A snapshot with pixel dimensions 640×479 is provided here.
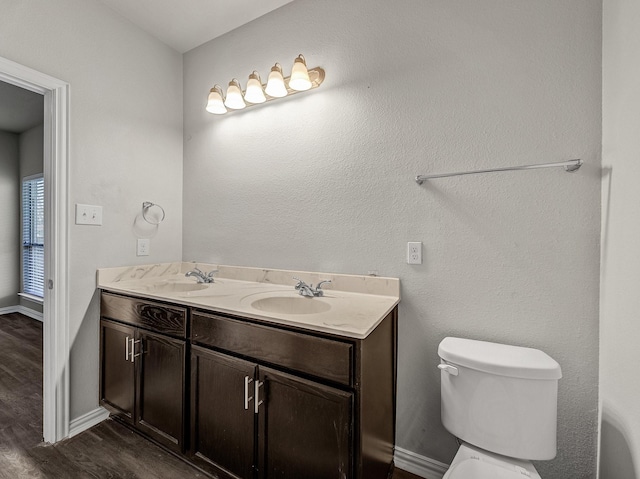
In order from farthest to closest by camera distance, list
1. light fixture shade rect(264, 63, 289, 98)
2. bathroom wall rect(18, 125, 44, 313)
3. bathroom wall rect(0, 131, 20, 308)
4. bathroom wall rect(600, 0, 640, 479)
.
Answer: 1. bathroom wall rect(0, 131, 20, 308)
2. bathroom wall rect(18, 125, 44, 313)
3. light fixture shade rect(264, 63, 289, 98)
4. bathroom wall rect(600, 0, 640, 479)

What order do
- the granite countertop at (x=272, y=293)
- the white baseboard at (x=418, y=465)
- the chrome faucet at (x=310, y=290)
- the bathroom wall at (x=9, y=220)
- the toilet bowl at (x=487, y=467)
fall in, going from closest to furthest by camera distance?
the toilet bowl at (x=487, y=467) < the granite countertop at (x=272, y=293) < the white baseboard at (x=418, y=465) < the chrome faucet at (x=310, y=290) < the bathroom wall at (x=9, y=220)

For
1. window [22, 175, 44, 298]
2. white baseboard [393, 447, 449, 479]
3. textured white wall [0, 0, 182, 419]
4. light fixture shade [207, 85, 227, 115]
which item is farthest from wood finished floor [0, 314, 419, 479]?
window [22, 175, 44, 298]

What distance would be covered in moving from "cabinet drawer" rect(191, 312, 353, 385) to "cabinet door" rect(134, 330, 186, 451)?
0.65 ft

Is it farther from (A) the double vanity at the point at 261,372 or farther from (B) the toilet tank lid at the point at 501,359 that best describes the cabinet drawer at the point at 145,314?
(B) the toilet tank lid at the point at 501,359

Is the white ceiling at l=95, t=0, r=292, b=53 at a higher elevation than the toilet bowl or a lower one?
higher

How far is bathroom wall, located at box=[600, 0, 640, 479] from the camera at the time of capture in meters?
0.88

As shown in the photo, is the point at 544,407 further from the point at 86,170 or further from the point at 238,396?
the point at 86,170

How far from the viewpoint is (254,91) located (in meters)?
1.74

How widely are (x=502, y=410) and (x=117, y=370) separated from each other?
1.91 m

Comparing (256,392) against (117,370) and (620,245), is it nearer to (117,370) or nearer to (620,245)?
(117,370)

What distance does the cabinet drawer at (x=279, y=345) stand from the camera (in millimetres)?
1020

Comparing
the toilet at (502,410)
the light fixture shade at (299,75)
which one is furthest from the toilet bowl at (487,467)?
the light fixture shade at (299,75)

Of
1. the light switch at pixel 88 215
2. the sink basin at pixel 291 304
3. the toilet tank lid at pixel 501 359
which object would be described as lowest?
the toilet tank lid at pixel 501 359

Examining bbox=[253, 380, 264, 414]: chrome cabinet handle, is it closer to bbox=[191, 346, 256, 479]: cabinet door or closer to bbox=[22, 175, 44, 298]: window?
bbox=[191, 346, 256, 479]: cabinet door
